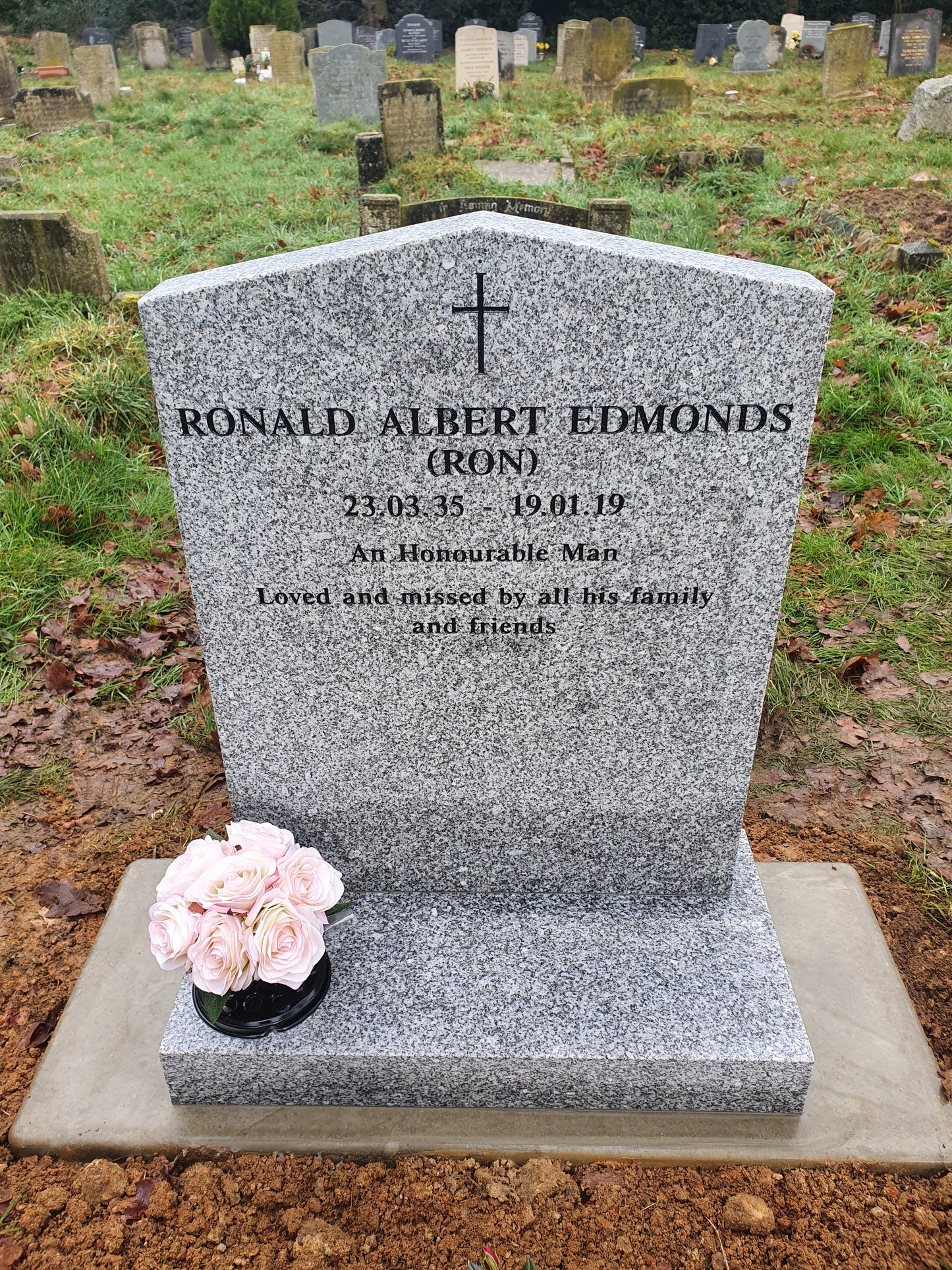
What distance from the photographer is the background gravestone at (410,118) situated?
420 inches

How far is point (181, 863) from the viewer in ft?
7.32

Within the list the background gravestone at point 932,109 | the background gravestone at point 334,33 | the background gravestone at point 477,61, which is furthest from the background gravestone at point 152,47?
the background gravestone at point 932,109

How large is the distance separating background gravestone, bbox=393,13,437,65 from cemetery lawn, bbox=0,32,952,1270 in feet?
41.3

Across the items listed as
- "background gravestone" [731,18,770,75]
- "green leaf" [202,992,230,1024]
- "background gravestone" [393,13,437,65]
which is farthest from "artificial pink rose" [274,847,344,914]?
"background gravestone" [393,13,437,65]

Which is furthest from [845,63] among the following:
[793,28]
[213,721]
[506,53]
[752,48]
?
[213,721]

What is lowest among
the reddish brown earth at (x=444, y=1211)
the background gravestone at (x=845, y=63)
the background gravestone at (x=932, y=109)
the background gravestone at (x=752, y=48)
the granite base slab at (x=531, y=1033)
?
the reddish brown earth at (x=444, y=1211)

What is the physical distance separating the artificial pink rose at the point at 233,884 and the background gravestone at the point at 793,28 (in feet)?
81.9

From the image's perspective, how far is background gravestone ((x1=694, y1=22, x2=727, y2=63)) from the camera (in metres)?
21.6

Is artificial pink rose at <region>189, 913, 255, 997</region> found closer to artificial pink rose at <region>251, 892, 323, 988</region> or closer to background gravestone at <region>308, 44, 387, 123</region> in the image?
artificial pink rose at <region>251, 892, 323, 988</region>

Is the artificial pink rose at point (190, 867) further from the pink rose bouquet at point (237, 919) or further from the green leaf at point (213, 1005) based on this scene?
the green leaf at point (213, 1005)

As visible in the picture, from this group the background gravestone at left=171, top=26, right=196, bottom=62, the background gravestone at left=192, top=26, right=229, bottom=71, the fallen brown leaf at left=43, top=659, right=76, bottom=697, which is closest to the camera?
the fallen brown leaf at left=43, top=659, right=76, bottom=697

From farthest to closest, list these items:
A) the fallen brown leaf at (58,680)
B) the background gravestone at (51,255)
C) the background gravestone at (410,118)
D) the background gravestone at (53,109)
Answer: the background gravestone at (53,109), the background gravestone at (410,118), the background gravestone at (51,255), the fallen brown leaf at (58,680)

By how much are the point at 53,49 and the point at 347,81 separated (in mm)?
12360

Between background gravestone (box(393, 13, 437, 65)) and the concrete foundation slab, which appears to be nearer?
the concrete foundation slab
